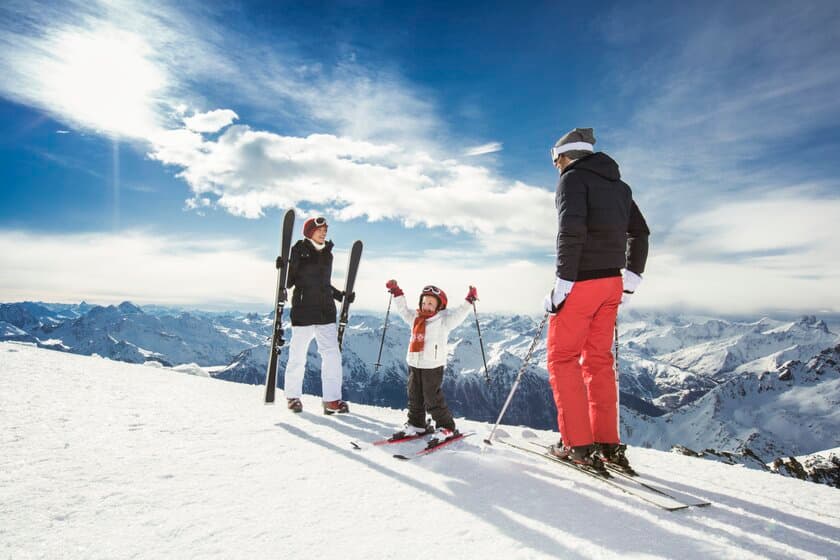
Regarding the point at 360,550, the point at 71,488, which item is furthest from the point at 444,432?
the point at 71,488

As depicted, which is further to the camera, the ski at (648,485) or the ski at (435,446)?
the ski at (435,446)

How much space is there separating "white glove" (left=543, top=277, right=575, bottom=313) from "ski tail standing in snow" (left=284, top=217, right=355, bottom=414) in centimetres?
451

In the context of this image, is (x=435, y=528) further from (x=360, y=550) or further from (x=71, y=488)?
Answer: (x=71, y=488)

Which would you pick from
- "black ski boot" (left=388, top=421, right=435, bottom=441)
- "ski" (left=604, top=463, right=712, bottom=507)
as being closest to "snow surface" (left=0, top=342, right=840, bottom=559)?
"ski" (left=604, top=463, right=712, bottom=507)

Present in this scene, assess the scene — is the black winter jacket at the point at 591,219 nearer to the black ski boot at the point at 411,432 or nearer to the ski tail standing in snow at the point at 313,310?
the black ski boot at the point at 411,432

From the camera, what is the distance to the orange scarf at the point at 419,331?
620 centimetres

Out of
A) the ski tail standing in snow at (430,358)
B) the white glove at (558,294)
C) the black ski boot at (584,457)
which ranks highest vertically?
the white glove at (558,294)

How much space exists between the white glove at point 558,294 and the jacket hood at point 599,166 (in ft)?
4.11

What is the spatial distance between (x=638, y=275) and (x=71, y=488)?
19.6 ft

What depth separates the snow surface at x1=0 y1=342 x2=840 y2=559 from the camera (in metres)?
3.00

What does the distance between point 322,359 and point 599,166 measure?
5738mm

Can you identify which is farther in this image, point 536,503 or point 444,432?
point 444,432

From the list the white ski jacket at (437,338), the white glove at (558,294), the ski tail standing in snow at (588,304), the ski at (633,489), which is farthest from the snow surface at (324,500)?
the white glove at (558,294)

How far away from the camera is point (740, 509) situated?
411 cm
